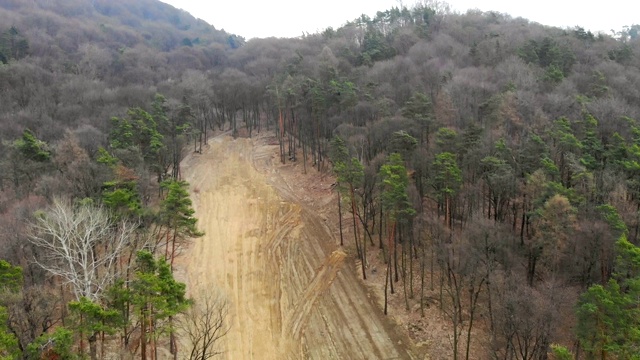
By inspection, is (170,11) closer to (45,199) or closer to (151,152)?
(151,152)

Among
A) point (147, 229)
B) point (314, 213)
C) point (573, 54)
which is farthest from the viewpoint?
point (573, 54)

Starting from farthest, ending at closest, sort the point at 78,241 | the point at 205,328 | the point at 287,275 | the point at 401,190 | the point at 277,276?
the point at 287,275, the point at 277,276, the point at 401,190, the point at 78,241, the point at 205,328

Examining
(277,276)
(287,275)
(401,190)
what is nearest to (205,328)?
(277,276)

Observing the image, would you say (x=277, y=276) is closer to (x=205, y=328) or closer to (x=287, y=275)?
(x=287, y=275)

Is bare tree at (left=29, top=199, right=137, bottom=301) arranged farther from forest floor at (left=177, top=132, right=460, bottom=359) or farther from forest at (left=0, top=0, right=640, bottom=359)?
forest floor at (left=177, top=132, right=460, bottom=359)

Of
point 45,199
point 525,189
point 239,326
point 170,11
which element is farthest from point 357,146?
point 170,11

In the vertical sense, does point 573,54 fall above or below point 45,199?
above

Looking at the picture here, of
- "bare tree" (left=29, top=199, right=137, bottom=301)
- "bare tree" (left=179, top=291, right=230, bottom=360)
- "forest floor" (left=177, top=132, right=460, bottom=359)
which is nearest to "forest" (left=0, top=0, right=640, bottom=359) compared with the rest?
"bare tree" (left=29, top=199, right=137, bottom=301)

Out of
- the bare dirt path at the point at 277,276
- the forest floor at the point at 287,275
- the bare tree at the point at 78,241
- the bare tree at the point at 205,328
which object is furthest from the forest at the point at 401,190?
the bare dirt path at the point at 277,276
